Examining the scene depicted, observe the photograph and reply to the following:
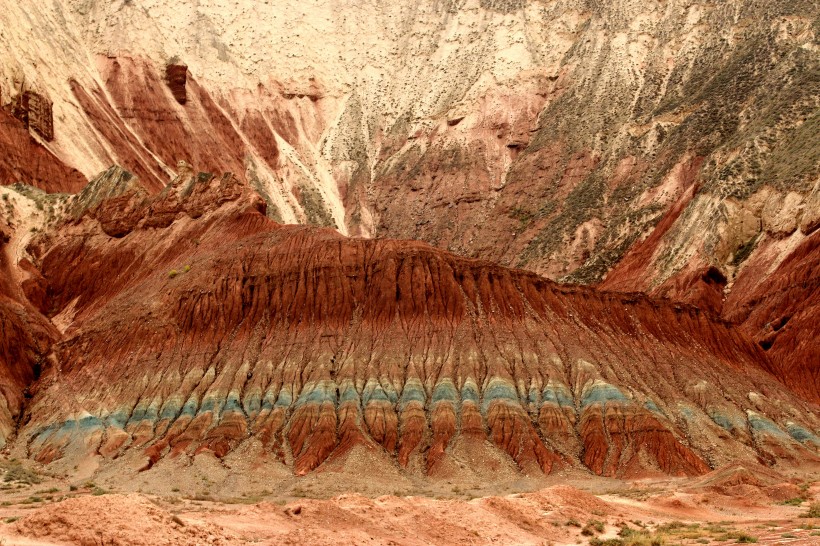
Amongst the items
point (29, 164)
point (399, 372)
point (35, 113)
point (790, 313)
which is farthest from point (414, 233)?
point (399, 372)

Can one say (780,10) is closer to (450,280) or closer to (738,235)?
(738,235)

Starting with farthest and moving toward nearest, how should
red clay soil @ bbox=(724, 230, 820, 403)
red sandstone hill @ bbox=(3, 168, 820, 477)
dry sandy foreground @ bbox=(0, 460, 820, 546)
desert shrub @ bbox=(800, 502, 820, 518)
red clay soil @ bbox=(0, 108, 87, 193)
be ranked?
red clay soil @ bbox=(0, 108, 87, 193), red clay soil @ bbox=(724, 230, 820, 403), red sandstone hill @ bbox=(3, 168, 820, 477), desert shrub @ bbox=(800, 502, 820, 518), dry sandy foreground @ bbox=(0, 460, 820, 546)

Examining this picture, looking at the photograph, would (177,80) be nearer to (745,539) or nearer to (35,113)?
(35,113)

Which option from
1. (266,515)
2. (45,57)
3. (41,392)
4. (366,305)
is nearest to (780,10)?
(366,305)

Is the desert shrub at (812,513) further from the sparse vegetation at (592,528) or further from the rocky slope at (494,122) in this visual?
the rocky slope at (494,122)

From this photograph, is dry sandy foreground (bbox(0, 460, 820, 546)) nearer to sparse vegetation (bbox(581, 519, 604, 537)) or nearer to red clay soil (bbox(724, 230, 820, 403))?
sparse vegetation (bbox(581, 519, 604, 537))

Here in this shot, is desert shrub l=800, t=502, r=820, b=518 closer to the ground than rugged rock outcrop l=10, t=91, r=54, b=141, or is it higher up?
closer to the ground

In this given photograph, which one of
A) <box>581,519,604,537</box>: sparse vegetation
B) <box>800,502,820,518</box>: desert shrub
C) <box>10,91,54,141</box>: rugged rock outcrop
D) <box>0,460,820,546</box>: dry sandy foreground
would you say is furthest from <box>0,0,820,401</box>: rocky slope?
<box>581,519,604,537</box>: sparse vegetation
